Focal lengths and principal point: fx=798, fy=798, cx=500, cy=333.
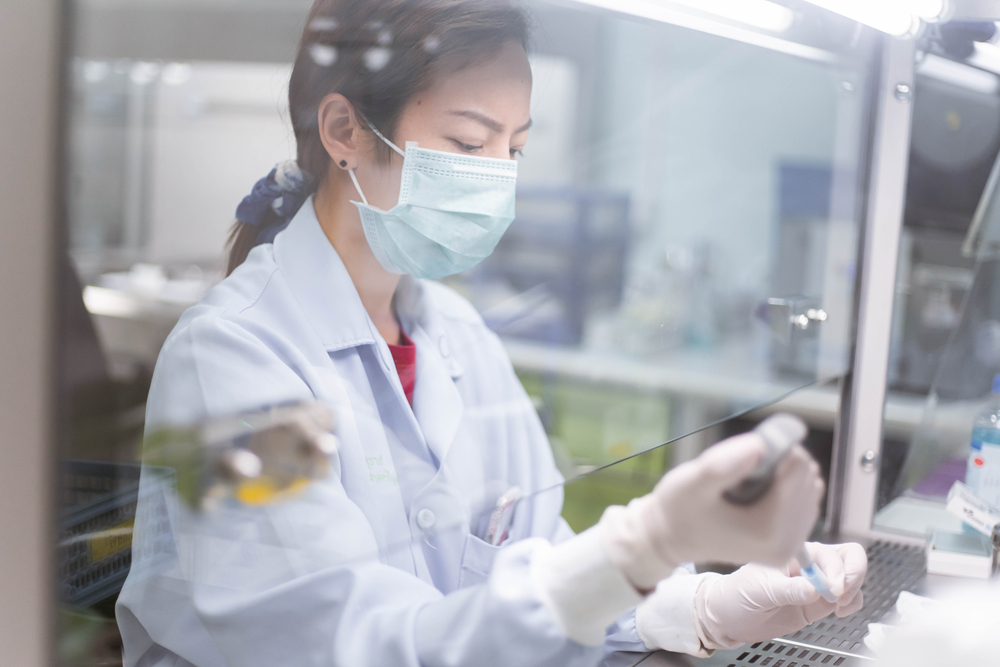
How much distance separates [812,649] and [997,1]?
3.19 ft

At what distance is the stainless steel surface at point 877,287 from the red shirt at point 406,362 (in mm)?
1021

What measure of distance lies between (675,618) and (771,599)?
0.49 ft

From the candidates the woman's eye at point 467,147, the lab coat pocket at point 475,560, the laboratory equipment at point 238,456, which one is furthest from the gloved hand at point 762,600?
the woman's eye at point 467,147

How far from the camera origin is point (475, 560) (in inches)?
39.4

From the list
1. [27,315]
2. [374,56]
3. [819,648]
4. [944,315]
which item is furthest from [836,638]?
[944,315]

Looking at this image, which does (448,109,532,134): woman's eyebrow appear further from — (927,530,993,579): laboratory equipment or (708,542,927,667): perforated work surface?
(927,530,993,579): laboratory equipment

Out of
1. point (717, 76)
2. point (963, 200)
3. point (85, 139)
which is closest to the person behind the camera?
point (85, 139)

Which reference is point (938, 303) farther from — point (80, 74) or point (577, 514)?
point (80, 74)

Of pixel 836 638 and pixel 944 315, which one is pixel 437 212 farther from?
pixel 944 315

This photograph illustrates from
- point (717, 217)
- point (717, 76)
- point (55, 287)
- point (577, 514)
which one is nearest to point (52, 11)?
point (55, 287)

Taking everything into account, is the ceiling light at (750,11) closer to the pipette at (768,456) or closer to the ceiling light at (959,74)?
the ceiling light at (959,74)

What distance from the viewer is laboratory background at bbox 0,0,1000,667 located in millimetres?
777

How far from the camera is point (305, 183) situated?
0.85m

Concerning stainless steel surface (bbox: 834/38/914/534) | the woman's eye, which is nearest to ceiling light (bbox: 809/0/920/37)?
stainless steel surface (bbox: 834/38/914/534)
